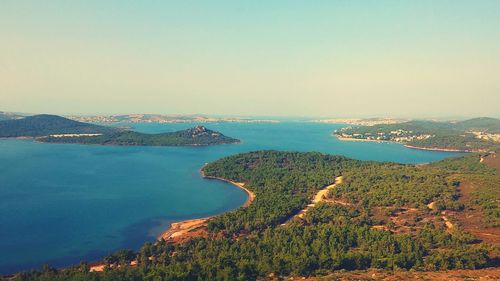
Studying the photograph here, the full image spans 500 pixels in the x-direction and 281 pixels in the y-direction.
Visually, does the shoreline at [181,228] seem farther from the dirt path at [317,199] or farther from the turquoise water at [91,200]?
the dirt path at [317,199]

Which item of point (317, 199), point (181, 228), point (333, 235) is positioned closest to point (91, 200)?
point (181, 228)

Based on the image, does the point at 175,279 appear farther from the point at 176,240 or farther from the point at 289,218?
the point at 289,218

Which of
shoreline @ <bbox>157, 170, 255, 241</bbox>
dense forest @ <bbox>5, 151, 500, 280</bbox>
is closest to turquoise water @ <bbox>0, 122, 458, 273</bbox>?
shoreline @ <bbox>157, 170, 255, 241</bbox>

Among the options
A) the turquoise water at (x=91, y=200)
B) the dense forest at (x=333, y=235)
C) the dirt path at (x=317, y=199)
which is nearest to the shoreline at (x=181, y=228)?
the turquoise water at (x=91, y=200)

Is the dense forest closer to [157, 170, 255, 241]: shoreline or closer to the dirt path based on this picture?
the dirt path

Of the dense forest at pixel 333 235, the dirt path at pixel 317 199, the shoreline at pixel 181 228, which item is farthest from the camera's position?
the dirt path at pixel 317 199

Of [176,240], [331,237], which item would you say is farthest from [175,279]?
[331,237]
